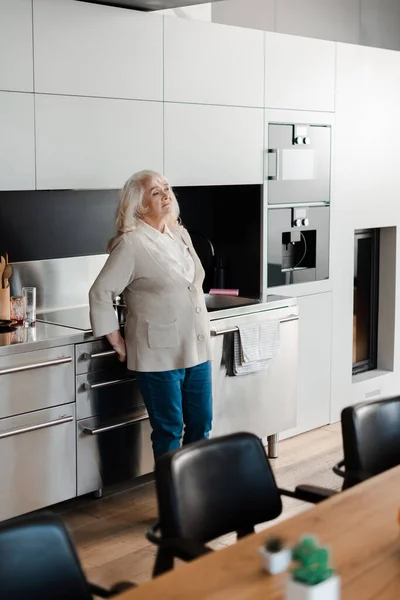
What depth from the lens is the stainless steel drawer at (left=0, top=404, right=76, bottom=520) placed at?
3.66 m

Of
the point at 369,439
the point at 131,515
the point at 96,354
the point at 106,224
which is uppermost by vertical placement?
the point at 106,224

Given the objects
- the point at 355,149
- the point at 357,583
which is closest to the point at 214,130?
the point at 355,149

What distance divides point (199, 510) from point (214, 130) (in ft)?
8.78

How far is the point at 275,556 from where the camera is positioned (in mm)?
1913

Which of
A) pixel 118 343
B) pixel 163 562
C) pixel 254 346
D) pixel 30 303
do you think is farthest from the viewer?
pixel 254 346

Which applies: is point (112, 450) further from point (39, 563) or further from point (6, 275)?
point (39, 563)

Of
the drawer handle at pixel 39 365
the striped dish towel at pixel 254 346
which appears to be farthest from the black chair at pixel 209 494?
the striped dish towel at pixel 254 346

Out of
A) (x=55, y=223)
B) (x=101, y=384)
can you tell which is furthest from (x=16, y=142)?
(x=101, y=384)

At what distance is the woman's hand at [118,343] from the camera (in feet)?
12.8

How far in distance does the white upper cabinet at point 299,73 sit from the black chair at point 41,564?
134 inches

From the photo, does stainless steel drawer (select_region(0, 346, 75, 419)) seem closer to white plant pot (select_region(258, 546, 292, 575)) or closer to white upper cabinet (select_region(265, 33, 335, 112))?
white plant pot (select_region(258, 546, 292, 575))

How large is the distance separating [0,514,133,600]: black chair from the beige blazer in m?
1.87

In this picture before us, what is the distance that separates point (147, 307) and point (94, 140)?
828mm

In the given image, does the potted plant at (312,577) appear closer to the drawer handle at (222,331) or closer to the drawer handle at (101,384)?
the drawer handle at (101,384)
